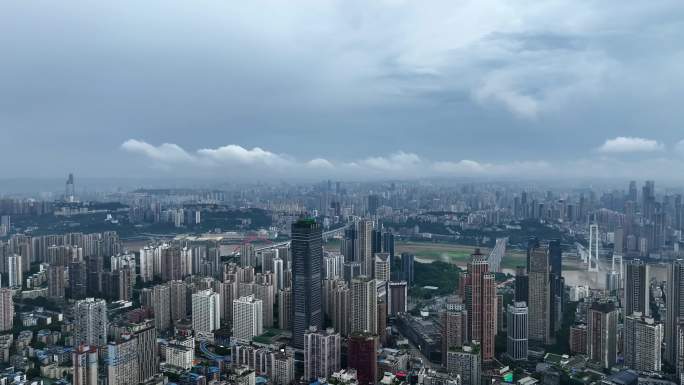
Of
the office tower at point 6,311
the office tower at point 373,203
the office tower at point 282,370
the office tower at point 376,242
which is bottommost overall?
the office tower at point 282,370

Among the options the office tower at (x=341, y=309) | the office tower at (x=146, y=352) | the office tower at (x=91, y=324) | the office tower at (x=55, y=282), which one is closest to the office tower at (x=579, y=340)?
the office tower at (x=341, y=309)

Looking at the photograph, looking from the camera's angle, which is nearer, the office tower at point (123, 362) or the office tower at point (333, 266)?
the office tower at point (123, 362)

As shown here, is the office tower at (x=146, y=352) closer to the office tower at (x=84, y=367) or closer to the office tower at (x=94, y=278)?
the office tower at (x=84, y=367)

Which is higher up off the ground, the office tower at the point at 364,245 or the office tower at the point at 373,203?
the office tower at the point at 373,203

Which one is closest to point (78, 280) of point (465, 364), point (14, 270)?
point (14, 270)

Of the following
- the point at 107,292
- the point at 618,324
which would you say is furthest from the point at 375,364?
the point at 107,292

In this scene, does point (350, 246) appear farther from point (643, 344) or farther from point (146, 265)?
point (643, 344)
